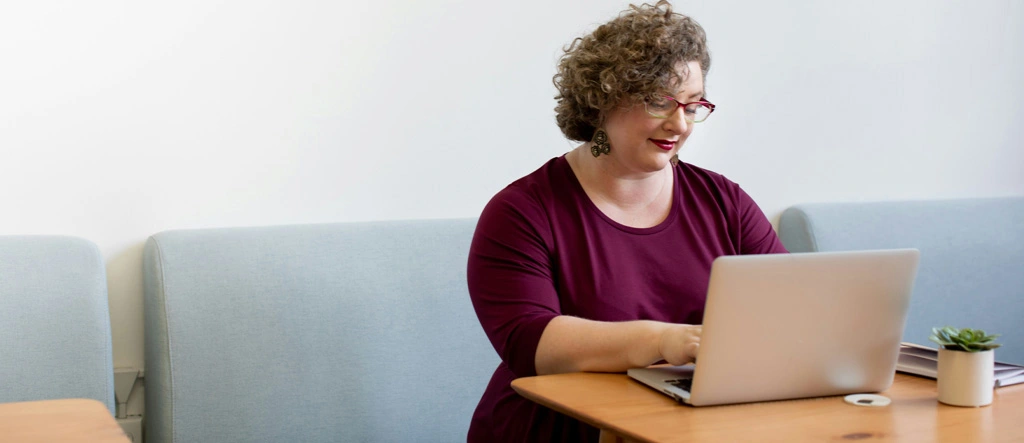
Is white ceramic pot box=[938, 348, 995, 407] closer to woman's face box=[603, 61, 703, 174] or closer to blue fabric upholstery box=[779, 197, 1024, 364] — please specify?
woman's face box=[603, 61, 703, 174]

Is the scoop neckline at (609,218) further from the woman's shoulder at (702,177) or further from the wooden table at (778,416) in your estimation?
the wooden table at (778,416)

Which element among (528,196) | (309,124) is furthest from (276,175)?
(528,196)

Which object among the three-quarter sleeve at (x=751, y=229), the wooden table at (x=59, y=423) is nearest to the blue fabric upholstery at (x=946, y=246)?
the three-quarter sleeve at (x=751, y=229)

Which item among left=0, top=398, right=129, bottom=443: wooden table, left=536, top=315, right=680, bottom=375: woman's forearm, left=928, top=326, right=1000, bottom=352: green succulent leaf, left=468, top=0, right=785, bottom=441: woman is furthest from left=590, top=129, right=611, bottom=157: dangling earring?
left=0, top=398, right=129, bottom=443: wooden table

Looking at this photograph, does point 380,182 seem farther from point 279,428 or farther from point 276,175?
point 279,428

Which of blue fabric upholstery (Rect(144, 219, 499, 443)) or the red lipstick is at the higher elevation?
the red lipstick

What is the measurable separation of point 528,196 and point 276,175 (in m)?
0.66

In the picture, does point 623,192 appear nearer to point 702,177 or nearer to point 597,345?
point 702,177

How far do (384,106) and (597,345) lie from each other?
97 cm

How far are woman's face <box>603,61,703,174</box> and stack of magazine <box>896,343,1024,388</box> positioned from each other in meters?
0.47

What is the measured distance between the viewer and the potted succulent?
4.17ft

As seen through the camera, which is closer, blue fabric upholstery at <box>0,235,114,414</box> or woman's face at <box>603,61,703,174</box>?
woman's face at <box>603,61,703,174</box>

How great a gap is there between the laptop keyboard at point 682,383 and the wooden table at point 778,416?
3cm

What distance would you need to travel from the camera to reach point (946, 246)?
2695mm
